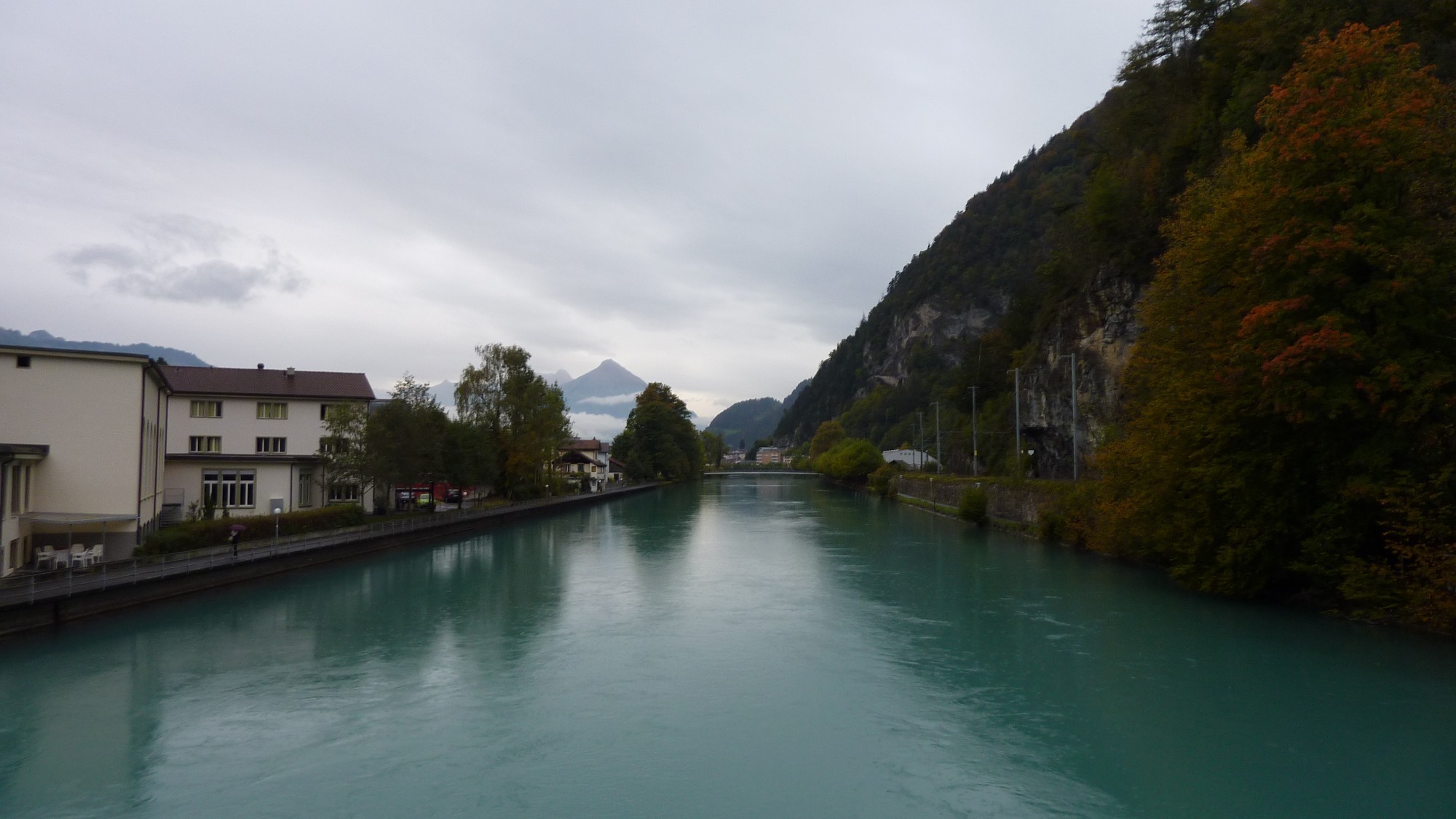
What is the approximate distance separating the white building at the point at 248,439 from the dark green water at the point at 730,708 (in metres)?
12.1

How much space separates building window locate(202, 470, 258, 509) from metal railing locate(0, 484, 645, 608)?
488 centimetres

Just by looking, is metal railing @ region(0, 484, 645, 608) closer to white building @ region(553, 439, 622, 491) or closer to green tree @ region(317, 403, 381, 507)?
green tree @ region(317, 403, 381, 507)

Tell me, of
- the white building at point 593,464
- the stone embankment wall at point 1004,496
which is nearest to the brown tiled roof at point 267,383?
the stone embankment wall at point 1004,496

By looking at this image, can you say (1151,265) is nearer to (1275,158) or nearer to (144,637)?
(1275,158)

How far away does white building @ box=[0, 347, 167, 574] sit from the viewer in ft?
62.2

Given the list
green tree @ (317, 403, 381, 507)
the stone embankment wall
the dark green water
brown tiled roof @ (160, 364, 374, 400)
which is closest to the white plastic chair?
the dark green water

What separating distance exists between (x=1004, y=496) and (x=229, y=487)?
3280cm

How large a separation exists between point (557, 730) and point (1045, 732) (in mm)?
6328

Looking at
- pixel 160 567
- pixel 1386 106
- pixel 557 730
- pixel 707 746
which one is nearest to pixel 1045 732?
pixel 707 746

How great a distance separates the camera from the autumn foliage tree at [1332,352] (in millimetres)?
13281

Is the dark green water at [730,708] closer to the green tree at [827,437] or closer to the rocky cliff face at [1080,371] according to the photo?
the rocky cliff face at [1080,371]

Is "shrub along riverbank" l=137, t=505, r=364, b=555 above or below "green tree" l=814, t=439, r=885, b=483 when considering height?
below

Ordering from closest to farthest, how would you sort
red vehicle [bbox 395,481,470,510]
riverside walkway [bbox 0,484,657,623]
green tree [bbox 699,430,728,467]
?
1. riverside walkway [bbox 0,484,657,623]
2. red vehicle [bbox 395,481,470,510]
3. green tree [bbox 699,430,728,467]

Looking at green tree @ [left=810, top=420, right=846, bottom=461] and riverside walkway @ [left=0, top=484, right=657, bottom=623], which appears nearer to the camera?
riverside walkway @ [left=0, top=484, right=657, bottom=623]
